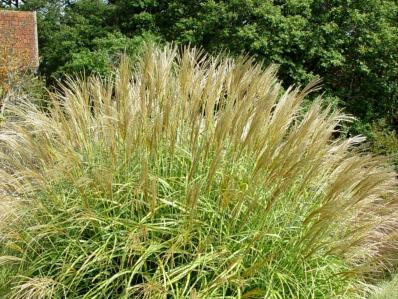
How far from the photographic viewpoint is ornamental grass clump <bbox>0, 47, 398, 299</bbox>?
9.94 ft

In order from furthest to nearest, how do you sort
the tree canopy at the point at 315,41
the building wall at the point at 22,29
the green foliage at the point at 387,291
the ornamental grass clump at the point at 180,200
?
the building wall at the point at 22,29, the tree canopy at the point at 315,41, the green foliage at the point at 387,291, the ornamental grass clump at the point at 180,200

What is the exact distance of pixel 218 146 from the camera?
3061mm

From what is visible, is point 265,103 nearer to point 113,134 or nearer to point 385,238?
point 113,134

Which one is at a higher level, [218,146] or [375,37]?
[218,146]

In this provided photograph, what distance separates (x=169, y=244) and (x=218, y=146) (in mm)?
579

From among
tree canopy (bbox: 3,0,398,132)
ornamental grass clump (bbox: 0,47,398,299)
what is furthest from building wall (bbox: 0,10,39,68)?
ornamental grass clump (bbox: 0,47,398,299)


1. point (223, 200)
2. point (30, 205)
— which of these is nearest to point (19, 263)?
point (30, 205)

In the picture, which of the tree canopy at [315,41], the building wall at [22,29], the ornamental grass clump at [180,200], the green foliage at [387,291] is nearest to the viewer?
the ornamental grass clump at [180,200]

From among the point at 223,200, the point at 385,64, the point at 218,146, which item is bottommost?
the point at 385,64

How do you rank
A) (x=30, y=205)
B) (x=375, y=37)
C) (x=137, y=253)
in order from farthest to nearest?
(x=375, y=37) < (x=30, y=205) < (x=137, y=253)

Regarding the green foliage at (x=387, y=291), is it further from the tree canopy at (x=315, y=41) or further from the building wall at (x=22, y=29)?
the building wall at (x=22, y=29)

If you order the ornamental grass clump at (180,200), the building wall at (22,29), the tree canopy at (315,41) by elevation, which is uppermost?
the ornamental grass clump at (180,200)

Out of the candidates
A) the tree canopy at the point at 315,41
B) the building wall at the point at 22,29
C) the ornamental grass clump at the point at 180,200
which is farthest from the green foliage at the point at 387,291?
the building wall at the point at 22,29

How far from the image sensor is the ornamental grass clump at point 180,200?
119 inches
